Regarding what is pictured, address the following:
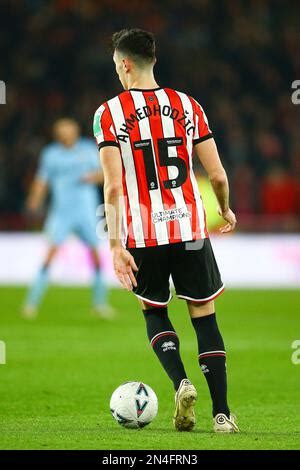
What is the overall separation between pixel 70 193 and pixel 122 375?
4.59 m

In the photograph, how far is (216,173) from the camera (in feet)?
16.7

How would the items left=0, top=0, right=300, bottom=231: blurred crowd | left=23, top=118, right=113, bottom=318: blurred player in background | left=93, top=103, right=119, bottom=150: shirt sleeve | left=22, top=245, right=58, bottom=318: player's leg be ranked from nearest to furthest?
left=93, top=103, right=119, bottom=150: shirt sleeve → left=22, top=245, right=58, bottom=318: player's leg → left=23, top=118, right=113, bottom=318: blurred player in background → left=0, top=0, right=300, bottom=231: blurred crowd

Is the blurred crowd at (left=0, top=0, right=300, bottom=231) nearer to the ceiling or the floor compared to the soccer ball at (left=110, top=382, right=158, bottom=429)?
nearer to the ceiling

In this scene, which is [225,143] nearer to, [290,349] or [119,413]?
[290,349]

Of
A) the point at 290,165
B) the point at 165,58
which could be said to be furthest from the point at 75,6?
the point at 290,165

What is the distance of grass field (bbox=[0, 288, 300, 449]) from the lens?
4898 mm

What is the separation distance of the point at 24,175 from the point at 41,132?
1.23 m

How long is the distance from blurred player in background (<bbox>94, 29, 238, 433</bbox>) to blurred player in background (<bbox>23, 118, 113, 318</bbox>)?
609 cm

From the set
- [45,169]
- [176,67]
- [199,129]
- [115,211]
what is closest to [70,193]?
[45,169]

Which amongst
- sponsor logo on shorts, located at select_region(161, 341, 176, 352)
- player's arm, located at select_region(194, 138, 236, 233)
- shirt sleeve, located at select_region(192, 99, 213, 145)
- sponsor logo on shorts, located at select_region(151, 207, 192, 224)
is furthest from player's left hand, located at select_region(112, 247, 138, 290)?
shirt sleeve, located at select_region(192, 99, 213, 145)

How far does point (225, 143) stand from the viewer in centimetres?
1700

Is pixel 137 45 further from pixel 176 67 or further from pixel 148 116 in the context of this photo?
pixel 176 67

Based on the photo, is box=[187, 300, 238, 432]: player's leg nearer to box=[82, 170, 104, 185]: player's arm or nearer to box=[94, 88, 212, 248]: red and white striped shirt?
box=[94, 88, 212, 248]: red and white striped shirt

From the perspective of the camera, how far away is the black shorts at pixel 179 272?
511cm
